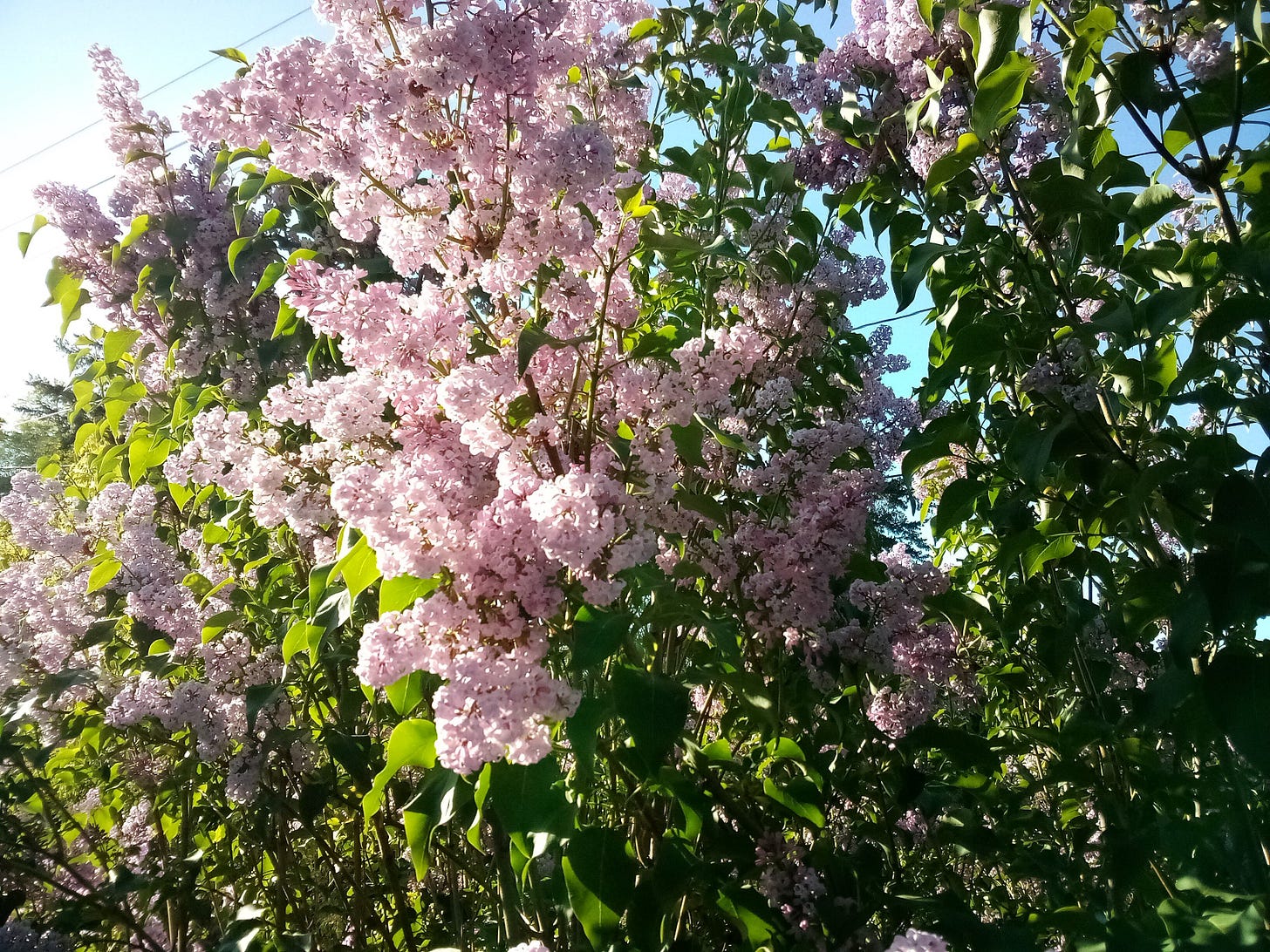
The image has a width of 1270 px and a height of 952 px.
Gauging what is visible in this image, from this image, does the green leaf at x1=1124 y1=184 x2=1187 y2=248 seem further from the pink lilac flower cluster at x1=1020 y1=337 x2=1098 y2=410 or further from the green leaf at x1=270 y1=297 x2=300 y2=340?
the green leaf at x1=270 y1=297 x2=300 y2=340

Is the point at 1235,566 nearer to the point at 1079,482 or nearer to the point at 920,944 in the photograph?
the point at 1079,482

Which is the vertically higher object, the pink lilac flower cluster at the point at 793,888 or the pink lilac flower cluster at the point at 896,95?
the pink lilac flower cluster at the point at 896,95

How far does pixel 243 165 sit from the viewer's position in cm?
235

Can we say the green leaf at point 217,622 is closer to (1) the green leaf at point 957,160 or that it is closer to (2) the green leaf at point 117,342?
(2) the green leaf at point 117,342

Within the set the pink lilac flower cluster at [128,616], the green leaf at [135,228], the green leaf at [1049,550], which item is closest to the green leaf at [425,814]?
the pink lilac flower cluster at [128,616]

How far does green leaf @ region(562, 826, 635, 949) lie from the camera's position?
4.37 ft

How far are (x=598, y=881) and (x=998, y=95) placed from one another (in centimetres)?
145

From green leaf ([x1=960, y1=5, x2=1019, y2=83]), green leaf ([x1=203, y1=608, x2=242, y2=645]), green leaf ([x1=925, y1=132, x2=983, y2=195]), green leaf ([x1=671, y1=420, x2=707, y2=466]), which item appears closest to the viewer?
green leaf ([x1=960, y1=5, x2=1019, y2=83])

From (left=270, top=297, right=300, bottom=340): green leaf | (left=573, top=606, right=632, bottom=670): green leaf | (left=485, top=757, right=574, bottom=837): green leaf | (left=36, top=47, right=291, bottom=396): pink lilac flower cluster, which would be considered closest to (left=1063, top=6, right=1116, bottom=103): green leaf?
(left=573, top=606, right=632, bottom=670): green leaf

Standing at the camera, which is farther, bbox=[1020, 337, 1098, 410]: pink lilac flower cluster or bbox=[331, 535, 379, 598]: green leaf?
bbox=[1020, 337, 1098, 410]: pink lilac flower cluster

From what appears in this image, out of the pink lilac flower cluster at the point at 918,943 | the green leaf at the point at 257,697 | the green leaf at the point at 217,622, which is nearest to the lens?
the pink lilac flower cluster at the point at 918,943

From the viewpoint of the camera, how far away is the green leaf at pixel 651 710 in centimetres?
127

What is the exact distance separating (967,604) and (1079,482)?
412 millimetres

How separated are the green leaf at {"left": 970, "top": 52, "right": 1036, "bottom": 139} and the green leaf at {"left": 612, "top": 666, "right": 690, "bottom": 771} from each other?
1045mm
